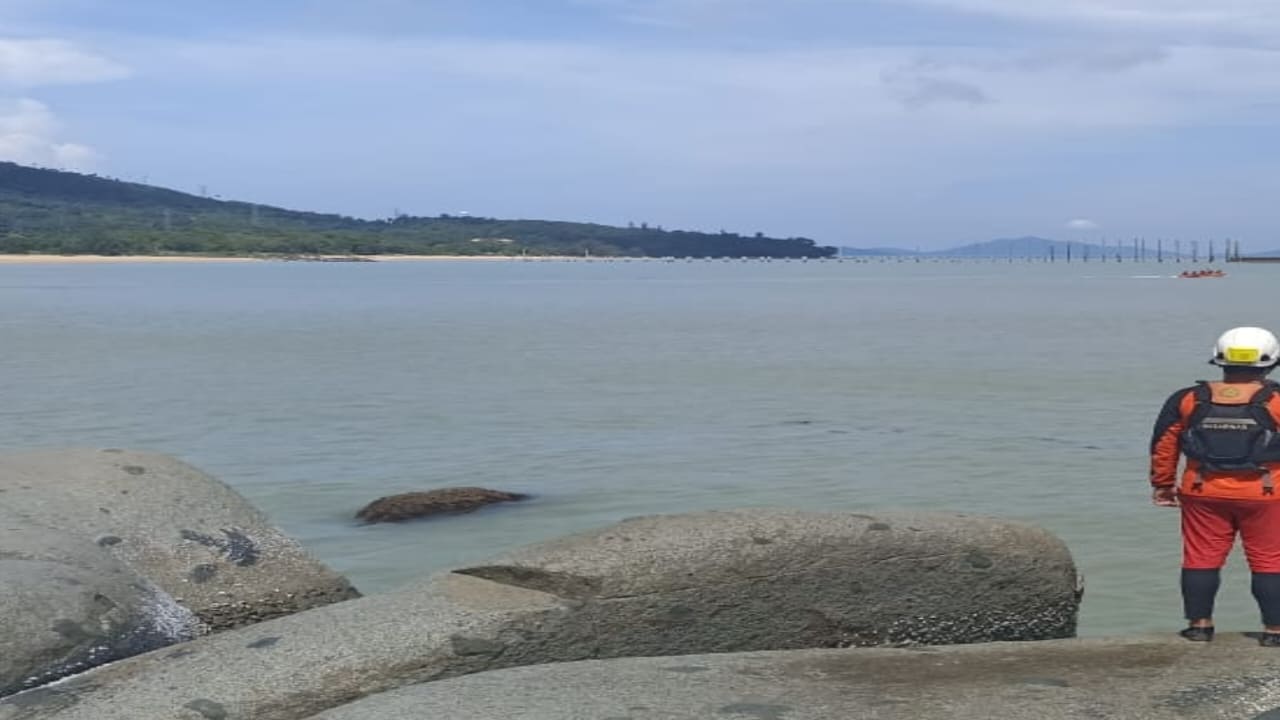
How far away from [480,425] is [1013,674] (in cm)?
1951

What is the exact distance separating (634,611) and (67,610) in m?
2.74

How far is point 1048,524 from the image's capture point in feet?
52.7

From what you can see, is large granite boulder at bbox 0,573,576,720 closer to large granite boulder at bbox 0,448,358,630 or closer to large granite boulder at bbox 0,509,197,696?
large granite boulder at bbox 0,509,197,696

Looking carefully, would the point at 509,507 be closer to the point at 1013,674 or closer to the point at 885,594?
the point at 885,594

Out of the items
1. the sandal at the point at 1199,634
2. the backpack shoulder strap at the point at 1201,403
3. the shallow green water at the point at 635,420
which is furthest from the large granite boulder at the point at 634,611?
the shallow green water at the point at 635,420

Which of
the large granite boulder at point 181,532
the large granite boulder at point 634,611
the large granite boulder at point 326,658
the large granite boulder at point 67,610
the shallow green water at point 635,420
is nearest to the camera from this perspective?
the large granite boulder at point 326,658

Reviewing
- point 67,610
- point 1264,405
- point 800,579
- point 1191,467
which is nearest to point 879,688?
point 800,579

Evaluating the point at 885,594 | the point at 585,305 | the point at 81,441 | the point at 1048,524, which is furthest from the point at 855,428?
the point at 585,305

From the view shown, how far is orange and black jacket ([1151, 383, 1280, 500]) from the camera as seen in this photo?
7520mm

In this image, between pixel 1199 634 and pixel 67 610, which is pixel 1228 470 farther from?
pixel 67 610

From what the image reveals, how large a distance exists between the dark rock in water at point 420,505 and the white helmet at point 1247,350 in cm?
960

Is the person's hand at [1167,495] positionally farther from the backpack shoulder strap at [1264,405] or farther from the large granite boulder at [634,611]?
the large granite boulder at [634,611]

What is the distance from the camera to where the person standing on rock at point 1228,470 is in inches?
295

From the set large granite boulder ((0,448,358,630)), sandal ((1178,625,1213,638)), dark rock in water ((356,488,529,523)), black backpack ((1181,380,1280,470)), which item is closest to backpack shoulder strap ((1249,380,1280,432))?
black backpack ((1181,380,1280,470))
